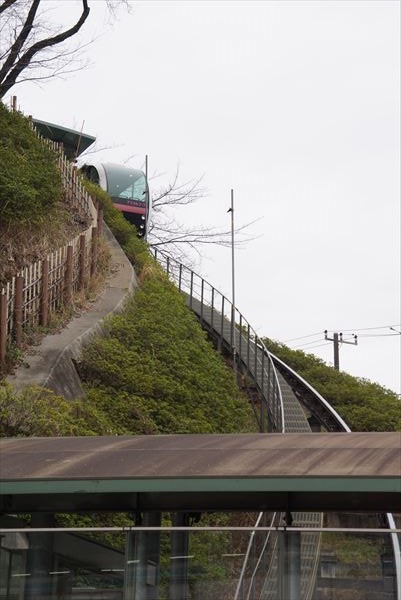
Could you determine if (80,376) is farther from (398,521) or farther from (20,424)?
(398,521)

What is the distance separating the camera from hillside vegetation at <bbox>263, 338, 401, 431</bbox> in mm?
31023

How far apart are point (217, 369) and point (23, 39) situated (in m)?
10.4

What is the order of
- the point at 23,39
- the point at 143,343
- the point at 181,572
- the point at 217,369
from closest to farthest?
1. the point at 181,572
2. the point at 143,343
3. the point at 217,369
4. the point at 23,39

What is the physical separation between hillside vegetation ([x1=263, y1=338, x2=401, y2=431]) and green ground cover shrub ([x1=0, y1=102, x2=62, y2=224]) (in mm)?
11721

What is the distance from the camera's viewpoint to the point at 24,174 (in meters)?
23.2

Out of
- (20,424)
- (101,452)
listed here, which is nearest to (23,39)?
(20,424)

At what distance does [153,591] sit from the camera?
879cm

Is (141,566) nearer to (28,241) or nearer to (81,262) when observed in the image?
(28,241)

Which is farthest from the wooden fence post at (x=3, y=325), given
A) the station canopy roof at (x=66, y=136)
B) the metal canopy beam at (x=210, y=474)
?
the station canopy roof at (x=66, y=136)

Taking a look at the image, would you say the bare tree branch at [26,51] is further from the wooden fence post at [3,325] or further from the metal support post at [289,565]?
the metal support post at [289,565]

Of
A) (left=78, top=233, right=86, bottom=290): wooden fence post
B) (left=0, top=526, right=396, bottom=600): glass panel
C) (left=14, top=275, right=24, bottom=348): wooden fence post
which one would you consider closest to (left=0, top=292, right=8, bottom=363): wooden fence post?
(left=14, top=275, right=24, bottom=348): wooden fence post

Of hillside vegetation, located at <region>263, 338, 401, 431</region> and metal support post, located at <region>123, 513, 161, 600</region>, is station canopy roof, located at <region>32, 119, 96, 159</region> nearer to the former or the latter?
hillside vegetation, located at <region>263, 338, 401, 431</region>

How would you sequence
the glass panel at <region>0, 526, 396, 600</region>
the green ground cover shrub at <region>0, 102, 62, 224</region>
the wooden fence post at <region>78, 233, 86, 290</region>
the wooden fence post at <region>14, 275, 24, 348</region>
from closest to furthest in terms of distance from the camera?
the glass panel at <region>0, 526, 396, 600</region> → the wooden fence post at <region>14, 275, 24, 348</region> → the green ground cover shrub at <region>0, 102, 62, 224</region> → the wooden fence post at <region>78, 233, 86, 290</region>

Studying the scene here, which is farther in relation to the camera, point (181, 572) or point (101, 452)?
point (101, 452)
